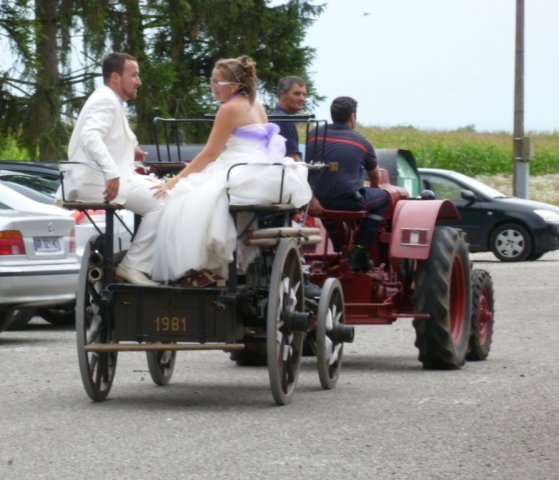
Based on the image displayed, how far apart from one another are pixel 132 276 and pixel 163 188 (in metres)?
0.54

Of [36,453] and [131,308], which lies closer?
[36,453]

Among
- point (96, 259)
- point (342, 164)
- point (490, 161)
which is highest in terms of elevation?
point (342, 164)

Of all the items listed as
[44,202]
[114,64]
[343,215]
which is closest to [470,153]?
[44,202]

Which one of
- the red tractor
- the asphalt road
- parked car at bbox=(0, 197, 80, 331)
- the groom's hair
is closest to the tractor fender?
the red tractor

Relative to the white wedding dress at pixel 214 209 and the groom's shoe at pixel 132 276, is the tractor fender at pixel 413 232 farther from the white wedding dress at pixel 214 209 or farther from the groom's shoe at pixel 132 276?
the groom's shoe at pixel 132 276

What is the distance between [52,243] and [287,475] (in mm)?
8571

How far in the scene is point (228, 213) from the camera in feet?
32.8

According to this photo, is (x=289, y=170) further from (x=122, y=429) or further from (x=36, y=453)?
(x=36, y=453)

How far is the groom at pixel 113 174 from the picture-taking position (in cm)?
1006

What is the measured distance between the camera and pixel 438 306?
12250mm

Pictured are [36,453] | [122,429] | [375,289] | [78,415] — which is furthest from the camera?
[375,289]

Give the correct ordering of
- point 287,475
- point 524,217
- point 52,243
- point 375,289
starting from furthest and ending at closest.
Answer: point 524,217, point 52,243, point 375,289, point 287,475

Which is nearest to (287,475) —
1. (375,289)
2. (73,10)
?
(375,289)

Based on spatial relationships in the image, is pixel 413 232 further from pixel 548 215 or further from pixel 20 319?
pixel 548 215
